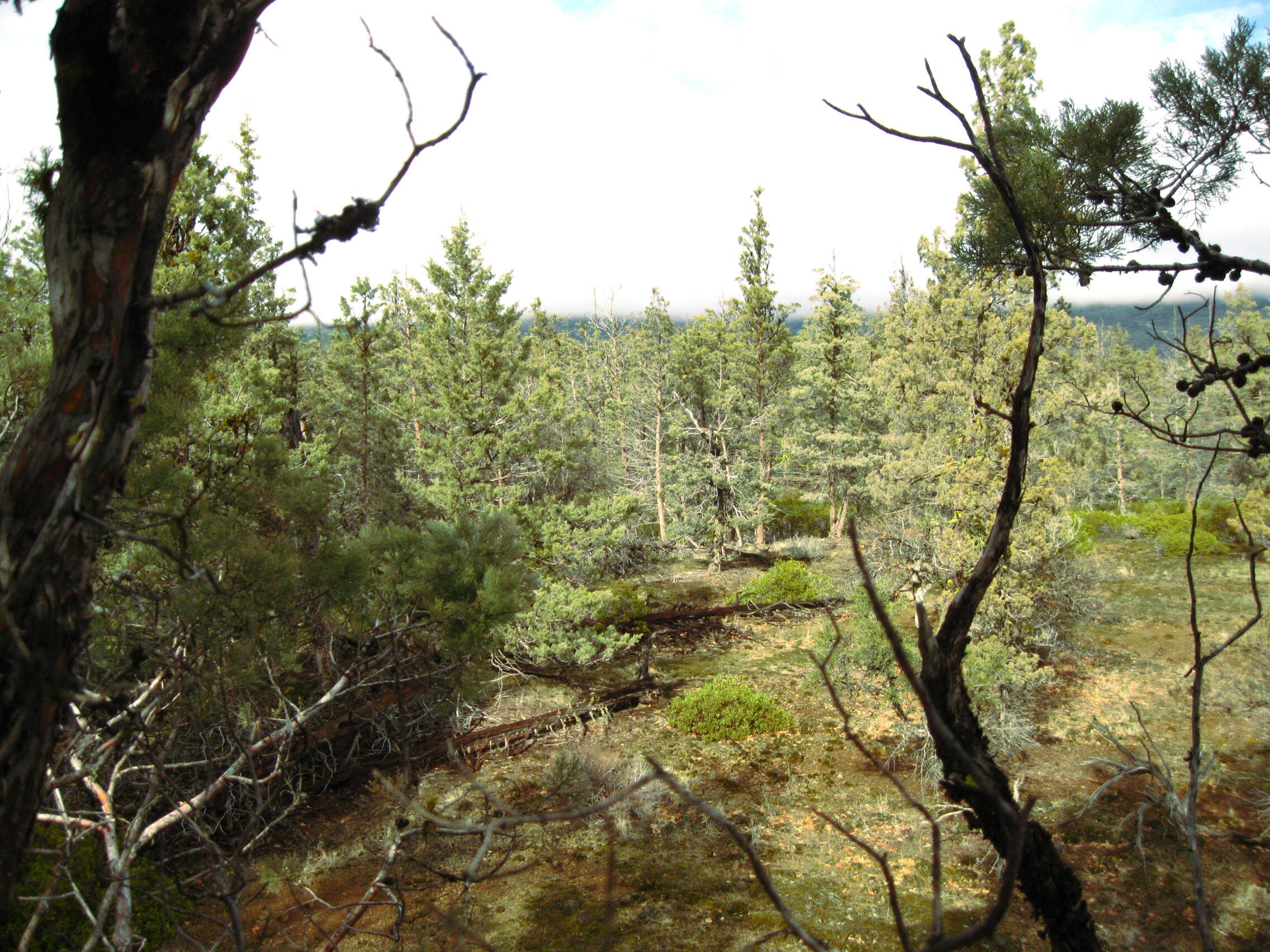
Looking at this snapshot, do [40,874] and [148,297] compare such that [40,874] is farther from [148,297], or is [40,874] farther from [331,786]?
[148,297]

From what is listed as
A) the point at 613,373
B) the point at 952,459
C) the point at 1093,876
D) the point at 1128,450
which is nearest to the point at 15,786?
the point at 1093,876

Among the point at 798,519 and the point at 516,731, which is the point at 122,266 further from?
the point at 798,519

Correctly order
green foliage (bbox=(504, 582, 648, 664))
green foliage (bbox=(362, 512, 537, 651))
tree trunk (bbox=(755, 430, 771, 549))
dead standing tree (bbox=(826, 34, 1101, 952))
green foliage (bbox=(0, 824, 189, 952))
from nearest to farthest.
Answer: dead standing tree (bbox=(826, 34, 1101, 952))
green foliage (bbox=(362, 512, 537, 651))
green foliage (bbox=(0, 824, 189, 952))
green foliage (bbox=(504, 582, 648, 664))
tree trunk (bbox=(755, 430, 771, 549))

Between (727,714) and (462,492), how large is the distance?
583cm

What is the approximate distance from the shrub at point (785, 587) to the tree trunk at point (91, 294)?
15944mm

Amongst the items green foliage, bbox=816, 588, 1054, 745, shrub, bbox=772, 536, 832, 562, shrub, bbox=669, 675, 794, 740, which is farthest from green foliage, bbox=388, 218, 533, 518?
shrub, bbox=772, 536, 832, 562

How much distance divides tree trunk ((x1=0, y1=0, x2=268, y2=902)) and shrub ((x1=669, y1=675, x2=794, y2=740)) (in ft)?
33.2

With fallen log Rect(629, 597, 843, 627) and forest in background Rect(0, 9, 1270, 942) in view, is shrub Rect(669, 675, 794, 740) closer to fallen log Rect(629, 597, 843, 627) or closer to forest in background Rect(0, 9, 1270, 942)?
forest in background Rect(0, 9, 1270, 942)

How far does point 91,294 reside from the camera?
1286mm

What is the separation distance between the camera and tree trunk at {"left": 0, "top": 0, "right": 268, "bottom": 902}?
119 cm

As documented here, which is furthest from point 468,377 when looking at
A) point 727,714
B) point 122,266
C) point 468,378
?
point 122,266

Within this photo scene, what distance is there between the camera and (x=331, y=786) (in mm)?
8969

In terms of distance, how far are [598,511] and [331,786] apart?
6.02 m

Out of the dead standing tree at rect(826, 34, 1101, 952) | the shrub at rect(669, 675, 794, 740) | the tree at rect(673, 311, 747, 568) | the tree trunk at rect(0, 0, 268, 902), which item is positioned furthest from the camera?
the tree at rect(673, 311, 747, 568)
